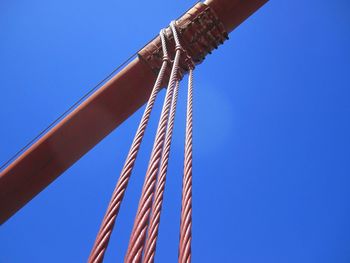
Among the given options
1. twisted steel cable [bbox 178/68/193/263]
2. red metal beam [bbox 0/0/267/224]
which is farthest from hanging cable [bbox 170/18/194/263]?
red metal beam [bbox 0/0/267/224]

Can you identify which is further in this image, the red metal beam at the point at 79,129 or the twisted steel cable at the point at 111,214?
the red metal beam at the point at 79,129

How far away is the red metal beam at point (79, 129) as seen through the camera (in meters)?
2.69

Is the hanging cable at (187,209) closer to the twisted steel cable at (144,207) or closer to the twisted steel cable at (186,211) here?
the twisted steel cable at (186,211)

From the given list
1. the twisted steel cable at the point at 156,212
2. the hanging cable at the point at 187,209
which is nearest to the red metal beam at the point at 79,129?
the hanging cable at the point at 187,209

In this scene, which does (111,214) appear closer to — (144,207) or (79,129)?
(144,207)

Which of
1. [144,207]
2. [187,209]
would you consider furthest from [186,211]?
[144,207]

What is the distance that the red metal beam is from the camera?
2686 mm

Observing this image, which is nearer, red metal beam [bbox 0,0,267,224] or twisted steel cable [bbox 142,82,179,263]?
twisted steel cable [bbox 142,82,179,263]

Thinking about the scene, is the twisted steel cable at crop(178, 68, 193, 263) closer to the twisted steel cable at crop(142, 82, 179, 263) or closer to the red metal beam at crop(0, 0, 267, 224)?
the twisted steel cable at crop(142, 82, 179, 263)

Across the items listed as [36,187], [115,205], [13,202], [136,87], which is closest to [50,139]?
[36,187]

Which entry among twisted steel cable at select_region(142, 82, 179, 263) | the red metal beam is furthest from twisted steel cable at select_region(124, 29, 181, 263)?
the red metal beam

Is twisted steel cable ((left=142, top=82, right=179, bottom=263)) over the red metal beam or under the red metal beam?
under

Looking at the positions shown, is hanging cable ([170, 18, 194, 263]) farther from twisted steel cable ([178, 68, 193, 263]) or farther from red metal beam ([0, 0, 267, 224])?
red metal beam ([0, 0, 267, 224])

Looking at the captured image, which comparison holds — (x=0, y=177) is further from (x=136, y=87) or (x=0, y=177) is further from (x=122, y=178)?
(x=122, y=178)
